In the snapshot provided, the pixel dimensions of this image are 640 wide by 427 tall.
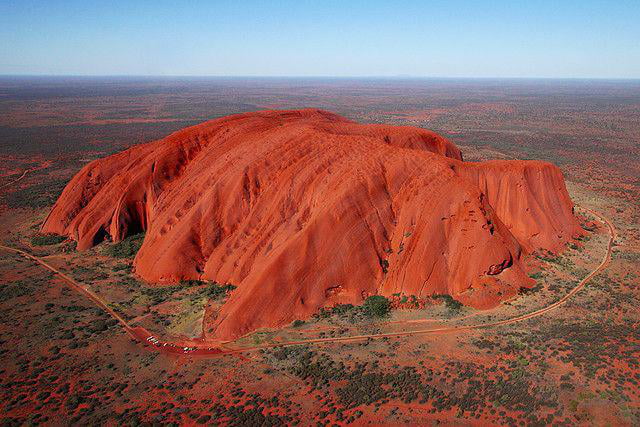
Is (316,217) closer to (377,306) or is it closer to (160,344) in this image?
(377,306)

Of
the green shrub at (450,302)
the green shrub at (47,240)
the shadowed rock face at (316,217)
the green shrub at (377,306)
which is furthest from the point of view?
the green shrub at (47,240)

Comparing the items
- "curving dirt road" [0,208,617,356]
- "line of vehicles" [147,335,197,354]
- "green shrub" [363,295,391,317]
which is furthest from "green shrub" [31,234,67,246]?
"green shrub" [363,295,391,317]

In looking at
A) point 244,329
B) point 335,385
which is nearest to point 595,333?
point 335,385

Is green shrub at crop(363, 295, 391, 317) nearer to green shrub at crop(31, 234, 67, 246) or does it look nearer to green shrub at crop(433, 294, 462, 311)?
green shrub at crop(433, 294, 462, 311)

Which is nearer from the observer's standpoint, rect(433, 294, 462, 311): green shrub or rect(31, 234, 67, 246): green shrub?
rect(433, 294, 462, 311): green shrub

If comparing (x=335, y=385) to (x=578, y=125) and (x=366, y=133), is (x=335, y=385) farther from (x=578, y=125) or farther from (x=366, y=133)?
(x=578, y=125)

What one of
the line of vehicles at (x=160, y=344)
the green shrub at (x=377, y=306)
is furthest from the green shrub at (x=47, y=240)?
the green shrub at (x=377, y=306)

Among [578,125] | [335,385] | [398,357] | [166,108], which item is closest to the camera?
[335,385]

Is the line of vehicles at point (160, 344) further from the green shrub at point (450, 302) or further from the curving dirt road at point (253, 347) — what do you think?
the green shrub at point (450, 302)
